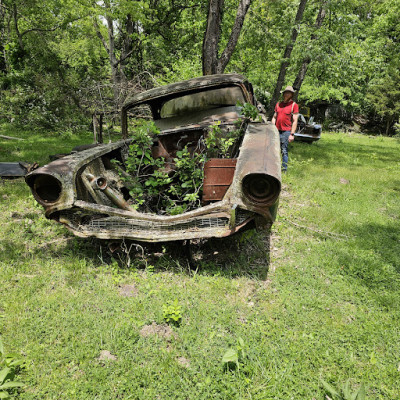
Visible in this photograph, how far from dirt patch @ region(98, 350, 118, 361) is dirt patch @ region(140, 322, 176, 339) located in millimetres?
240

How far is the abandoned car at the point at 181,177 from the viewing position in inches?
95.6

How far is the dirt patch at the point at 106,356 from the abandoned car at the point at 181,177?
89cm

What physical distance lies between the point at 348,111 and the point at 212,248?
972 inches

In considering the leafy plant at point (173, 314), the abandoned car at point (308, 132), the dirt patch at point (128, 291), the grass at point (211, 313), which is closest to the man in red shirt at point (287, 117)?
the grass at point (211, 313)

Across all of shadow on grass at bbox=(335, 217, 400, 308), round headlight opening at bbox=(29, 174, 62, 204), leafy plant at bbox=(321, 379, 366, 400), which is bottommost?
shadow on grass at bbox=(335, 217, 400, 308)

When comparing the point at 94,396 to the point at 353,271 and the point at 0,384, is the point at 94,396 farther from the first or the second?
the point at 353,271

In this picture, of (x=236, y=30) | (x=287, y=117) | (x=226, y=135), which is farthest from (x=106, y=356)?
(x=236, y=30)

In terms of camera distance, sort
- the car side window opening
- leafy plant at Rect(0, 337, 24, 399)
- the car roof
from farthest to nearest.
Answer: the car side window opening, the car roof, leafy plant at Rect(0, 337, 24, 399)

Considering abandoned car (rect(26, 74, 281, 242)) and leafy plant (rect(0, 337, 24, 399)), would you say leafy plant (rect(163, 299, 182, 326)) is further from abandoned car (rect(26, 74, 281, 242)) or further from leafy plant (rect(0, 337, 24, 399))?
leafy plant (rect(0, 337, 24, 399))

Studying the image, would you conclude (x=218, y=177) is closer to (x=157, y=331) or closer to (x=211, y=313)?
(x=211, y=313)

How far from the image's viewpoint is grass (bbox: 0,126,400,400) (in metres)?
1.77

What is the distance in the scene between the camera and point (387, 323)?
2.16 metres

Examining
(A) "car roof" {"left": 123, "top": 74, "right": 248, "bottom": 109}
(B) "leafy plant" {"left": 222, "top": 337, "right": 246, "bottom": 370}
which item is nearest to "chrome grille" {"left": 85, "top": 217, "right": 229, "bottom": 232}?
(B) "leafy plant" {"left": 222, "top": 337, "right": 246, "bottom": 370}

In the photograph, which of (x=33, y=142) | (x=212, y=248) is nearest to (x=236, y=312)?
(x=212, y=248)
